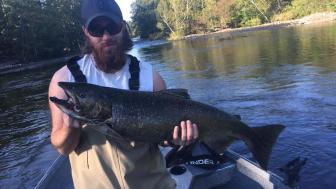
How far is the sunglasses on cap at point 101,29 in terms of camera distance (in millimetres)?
3148

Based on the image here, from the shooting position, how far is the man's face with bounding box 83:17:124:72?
10.2 feet

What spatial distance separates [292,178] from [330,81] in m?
11.4

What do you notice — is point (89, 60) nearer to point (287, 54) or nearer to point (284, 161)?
point (284, 161)

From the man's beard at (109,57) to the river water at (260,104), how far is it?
21.4 ft

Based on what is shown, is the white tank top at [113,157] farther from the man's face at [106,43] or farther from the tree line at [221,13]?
the tree line at [221,13]

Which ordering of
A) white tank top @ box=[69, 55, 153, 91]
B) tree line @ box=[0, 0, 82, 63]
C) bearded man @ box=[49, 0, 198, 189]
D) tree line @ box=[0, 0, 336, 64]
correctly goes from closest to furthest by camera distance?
bearded man @ box=[49, 0, 198, 189]
white tank top @ box=[69, 55, 153, 91]
tree line @ box=[0, 0, 82, 63]
tree line @ box=[0, 0, 336, 64]

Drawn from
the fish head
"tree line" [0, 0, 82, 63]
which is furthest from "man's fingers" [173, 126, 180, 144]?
"tree line" [0, 0, 82, 63]

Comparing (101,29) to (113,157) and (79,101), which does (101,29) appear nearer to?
(79,101)

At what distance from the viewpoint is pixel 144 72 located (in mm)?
3234

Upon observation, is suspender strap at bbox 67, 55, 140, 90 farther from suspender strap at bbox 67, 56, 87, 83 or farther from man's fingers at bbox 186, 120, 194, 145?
man's fingers at bbox 186, 120, 194, 145

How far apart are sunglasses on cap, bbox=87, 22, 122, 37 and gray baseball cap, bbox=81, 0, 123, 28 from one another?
0.11ft

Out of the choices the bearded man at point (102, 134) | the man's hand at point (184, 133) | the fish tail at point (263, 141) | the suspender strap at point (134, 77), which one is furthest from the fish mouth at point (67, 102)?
the fish tail at point (263, 141)

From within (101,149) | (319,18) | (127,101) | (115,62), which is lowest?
(319,18)

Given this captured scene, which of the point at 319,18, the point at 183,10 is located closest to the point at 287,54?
the point at 319,18
